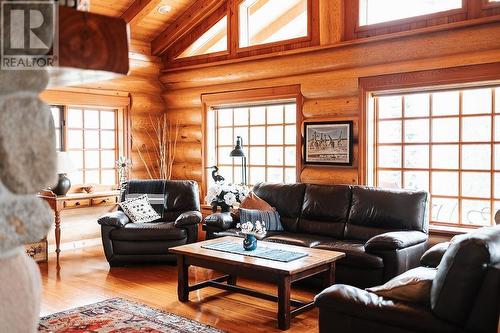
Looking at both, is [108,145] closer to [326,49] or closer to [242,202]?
[242,202]

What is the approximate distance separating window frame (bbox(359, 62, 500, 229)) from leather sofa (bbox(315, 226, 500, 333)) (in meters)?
2.61

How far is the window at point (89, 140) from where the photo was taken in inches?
274

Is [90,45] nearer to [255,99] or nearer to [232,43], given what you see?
[255,99]

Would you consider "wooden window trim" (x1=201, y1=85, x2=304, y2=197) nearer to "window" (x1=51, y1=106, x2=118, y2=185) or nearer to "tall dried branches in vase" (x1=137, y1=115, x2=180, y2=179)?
"tall dried branches in vase" (x1=137, y1=115, x2=180, y2=179)

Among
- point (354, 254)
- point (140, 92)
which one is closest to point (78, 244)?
point (140, 92)

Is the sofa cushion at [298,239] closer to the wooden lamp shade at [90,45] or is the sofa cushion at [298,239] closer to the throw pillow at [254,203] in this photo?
the throw pillow at [254,203]

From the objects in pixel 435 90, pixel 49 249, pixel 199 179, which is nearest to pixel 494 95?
pixel 435 90

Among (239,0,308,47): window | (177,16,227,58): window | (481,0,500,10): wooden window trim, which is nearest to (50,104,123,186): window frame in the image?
(177,16,227,58): window

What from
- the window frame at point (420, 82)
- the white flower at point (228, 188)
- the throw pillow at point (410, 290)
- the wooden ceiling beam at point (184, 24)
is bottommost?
the throw pillow at point (410, 290)

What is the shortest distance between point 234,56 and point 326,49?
1542 mm

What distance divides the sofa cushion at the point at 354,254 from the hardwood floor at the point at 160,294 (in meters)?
0.48

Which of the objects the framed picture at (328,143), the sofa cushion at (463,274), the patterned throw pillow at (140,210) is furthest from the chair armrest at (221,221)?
the sofa cushion at (463,274)

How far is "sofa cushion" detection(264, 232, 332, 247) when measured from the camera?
508 centimetres

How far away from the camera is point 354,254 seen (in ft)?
15.3
